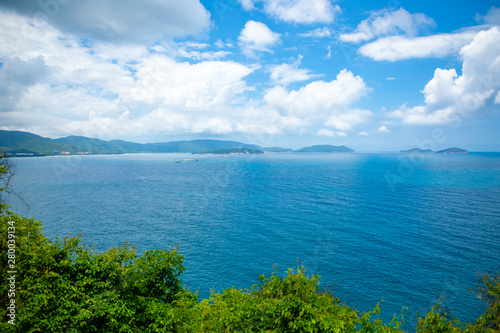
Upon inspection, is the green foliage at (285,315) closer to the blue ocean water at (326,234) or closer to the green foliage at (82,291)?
the blue ocean water at (326,234)

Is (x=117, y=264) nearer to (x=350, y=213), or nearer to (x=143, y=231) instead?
(x=143, y=231)

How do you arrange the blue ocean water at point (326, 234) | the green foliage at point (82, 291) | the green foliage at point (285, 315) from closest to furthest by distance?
1. the green foliage at point (285, 315)
2. the green foliage at point (82, 291)
3. the blue ocean water at point (326, 234)

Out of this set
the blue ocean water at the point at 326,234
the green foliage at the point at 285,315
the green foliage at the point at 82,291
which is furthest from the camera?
the blue ocean water at the point at 326,234

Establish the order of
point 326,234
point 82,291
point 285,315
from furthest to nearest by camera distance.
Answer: point 326,234, point 82,291, point 285,315

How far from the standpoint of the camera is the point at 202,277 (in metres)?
42.8

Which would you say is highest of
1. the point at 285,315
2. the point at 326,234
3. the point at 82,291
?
the point at 285,315

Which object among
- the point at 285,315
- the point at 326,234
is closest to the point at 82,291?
the point at 285,315

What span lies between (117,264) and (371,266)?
42.9 metres

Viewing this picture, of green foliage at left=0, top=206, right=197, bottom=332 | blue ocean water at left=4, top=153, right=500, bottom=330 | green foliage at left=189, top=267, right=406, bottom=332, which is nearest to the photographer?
green foliage at left=189, top=267, right=406, bottom=332

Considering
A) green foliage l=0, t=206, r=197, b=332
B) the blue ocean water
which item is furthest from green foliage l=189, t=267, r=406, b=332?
green foliage l=0, t=206, r=197, b=332

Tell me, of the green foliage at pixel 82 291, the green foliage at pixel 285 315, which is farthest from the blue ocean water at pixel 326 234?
the green foliage at pixel 82 291

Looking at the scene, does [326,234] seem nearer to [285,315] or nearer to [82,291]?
[285,315]

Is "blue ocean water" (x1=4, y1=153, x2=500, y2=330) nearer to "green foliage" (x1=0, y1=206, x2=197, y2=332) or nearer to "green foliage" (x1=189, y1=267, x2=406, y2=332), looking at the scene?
"green foliage" (x1=189, y1=267, x2=406, y2=332)

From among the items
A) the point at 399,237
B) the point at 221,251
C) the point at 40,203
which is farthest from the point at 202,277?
the point at 40,203
